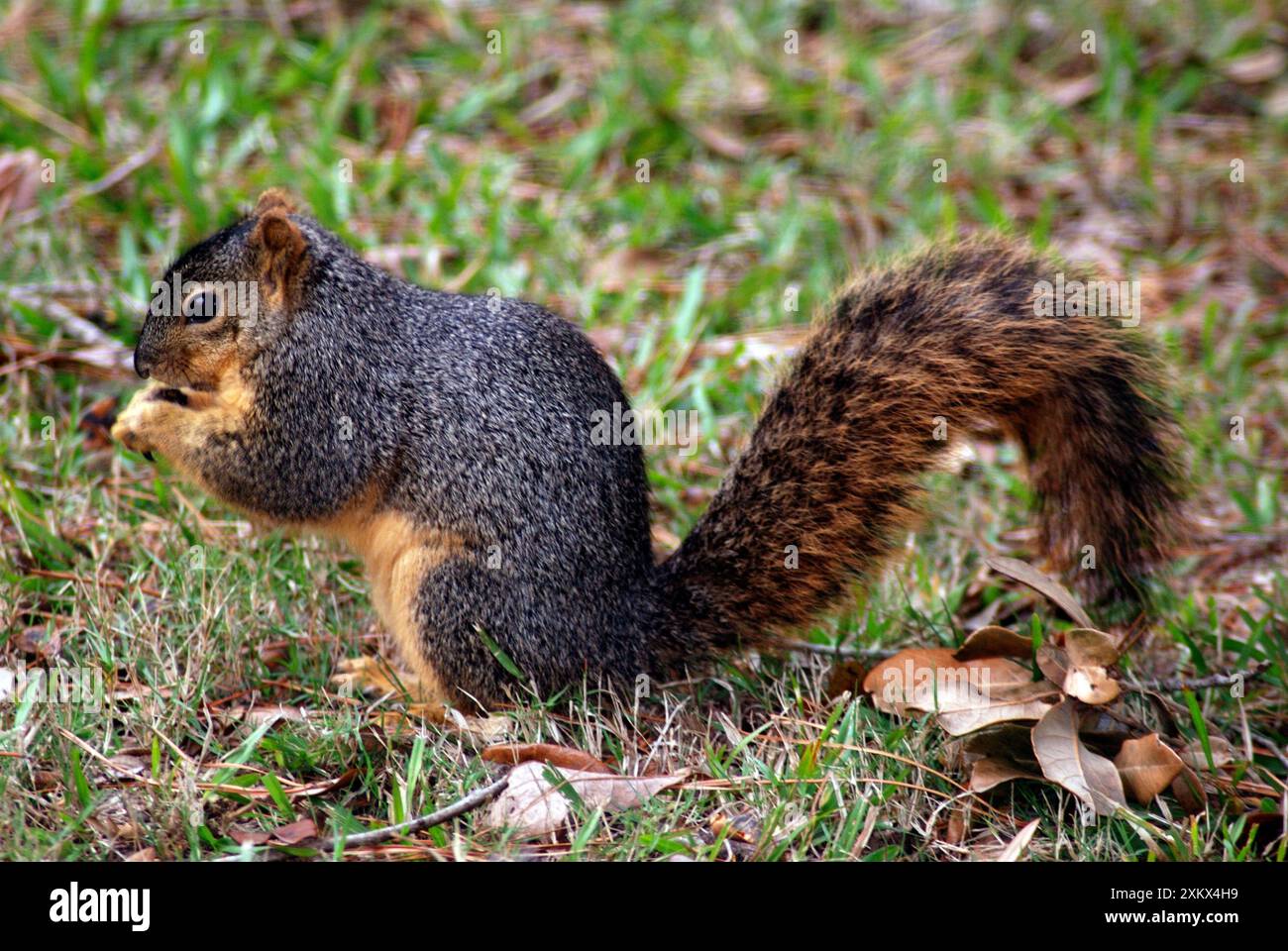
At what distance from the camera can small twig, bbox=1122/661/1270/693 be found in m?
3.33

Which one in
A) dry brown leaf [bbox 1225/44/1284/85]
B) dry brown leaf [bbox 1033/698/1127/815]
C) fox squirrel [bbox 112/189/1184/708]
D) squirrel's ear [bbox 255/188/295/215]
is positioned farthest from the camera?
dry brown leaf [bbox 1225/44/1284/85]

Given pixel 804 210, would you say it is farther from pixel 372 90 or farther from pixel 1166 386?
pixel 1166 386

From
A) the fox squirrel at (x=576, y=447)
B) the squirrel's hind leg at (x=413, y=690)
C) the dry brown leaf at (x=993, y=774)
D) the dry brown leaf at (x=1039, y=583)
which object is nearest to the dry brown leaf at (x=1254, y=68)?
the fox squirrel at (x=576, y=447)

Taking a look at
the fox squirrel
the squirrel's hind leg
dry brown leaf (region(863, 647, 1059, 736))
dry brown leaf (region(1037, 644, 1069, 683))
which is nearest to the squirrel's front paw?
the fox squirrel

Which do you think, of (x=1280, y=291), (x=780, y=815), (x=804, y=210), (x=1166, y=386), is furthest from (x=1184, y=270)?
(x=780, y=815)

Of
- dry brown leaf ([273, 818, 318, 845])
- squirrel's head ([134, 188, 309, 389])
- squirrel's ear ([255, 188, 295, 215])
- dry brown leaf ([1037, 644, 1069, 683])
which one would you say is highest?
squirrel's ear ([255, 188, 295, 215])

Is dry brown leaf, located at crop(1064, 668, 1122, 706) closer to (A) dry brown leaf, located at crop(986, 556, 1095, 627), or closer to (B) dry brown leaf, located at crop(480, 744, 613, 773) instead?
(A) dry brown leaf, located at crop(986, 556, 1095, 627)

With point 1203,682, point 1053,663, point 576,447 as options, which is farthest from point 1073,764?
point 576,447

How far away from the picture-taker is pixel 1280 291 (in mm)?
5340

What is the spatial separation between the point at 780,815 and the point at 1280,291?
357cm

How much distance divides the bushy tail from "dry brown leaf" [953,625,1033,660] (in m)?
0.28

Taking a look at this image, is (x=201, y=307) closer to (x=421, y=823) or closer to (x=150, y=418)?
(x=150, y=418)

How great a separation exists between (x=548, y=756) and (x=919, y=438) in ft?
3.50

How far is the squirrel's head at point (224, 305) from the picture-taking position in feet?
11.0
